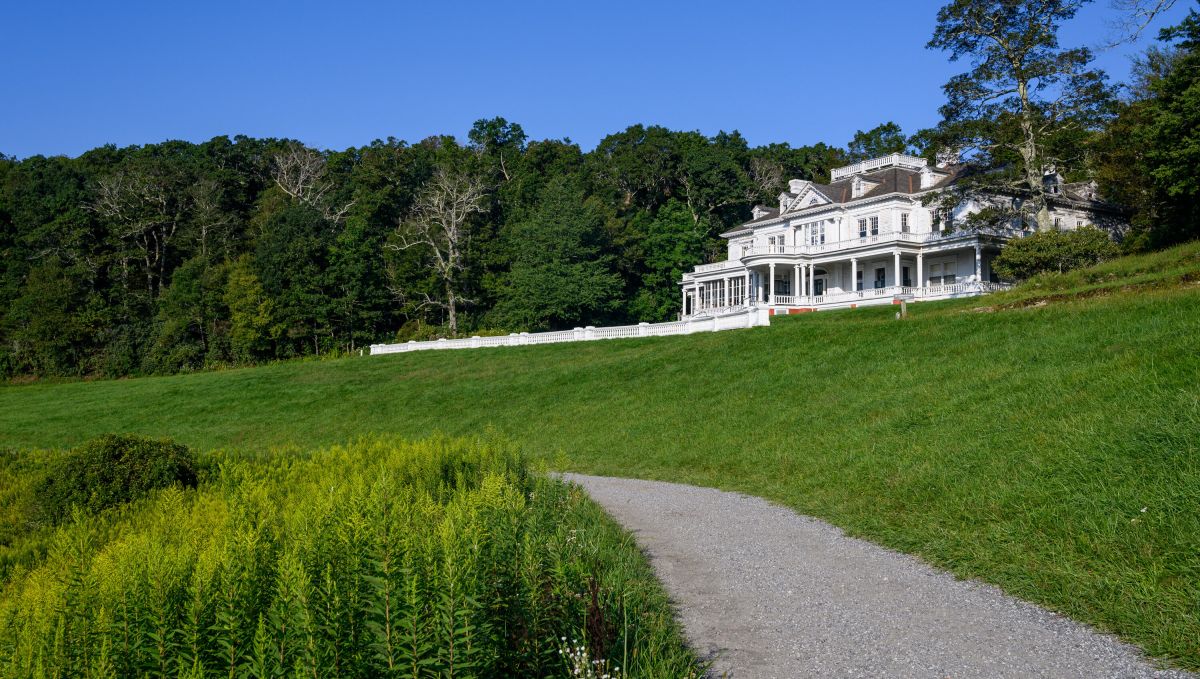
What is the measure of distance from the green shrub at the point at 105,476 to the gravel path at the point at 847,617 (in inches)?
235

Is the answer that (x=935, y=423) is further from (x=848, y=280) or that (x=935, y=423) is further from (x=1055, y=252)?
(x=848, y=280)

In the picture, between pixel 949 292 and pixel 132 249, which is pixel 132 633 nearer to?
pixel 949 292

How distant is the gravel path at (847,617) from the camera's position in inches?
222

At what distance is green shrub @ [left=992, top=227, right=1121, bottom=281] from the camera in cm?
3428

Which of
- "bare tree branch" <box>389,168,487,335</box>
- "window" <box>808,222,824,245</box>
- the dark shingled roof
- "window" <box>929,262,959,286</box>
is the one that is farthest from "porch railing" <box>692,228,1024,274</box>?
"bare tree branch" <box>389,168,487,335</box>

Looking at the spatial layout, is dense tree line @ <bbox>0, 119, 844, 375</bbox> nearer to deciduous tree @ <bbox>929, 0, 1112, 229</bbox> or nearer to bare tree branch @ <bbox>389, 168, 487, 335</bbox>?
bare tree branch @ <bbox>389, 168, 487, 335</bbox>

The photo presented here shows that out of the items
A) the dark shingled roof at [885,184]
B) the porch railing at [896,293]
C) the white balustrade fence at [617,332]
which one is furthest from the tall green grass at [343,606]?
the dark shingled roof at [885,184]

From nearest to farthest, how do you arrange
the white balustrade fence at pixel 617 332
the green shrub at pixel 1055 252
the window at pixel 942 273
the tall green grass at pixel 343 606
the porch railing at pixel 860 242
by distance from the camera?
the tall green grass at pixel 343 606
the green shrub at pixel 1055 252
the white balustrade fence at pixel 617 332
the porch railing at pixel 860 242
the window at pixel 942 273

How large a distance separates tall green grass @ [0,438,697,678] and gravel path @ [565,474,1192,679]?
653 millimetres

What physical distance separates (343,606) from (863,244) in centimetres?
5181

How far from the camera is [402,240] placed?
64688 millimetres

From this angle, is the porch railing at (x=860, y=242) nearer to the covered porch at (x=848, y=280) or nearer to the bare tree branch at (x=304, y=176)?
the covered porch at (x=848, y=280)

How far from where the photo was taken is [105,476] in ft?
32.6

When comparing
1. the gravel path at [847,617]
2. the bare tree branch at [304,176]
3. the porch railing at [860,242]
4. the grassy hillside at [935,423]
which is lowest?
the gravel path at [847,617]
